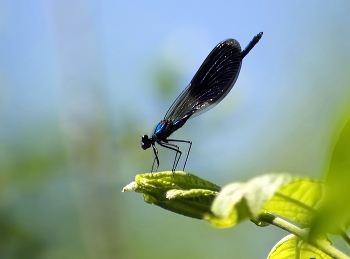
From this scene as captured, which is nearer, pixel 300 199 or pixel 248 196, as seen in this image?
pixel 248 196

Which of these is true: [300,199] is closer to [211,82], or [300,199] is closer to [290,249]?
[290,249]

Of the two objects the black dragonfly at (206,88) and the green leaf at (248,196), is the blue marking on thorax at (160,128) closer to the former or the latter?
the black dragonfly at (206,88)

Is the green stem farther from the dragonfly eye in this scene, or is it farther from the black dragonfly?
the dragonfly eye

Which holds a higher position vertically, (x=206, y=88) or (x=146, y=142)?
(x=206, y=88)

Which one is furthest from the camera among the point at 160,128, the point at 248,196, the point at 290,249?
the point at 160,128

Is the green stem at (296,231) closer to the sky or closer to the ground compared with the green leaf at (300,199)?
closer to the ground

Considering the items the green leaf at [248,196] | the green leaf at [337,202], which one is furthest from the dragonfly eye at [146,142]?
the green leaf at [337,202]

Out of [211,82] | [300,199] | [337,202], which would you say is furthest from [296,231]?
[211,82]

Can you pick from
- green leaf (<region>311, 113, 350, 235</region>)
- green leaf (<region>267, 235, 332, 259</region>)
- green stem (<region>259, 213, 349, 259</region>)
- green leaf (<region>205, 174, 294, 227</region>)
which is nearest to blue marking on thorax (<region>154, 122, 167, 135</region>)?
green leaf (<region>267, 235, 332, 259</region>)
